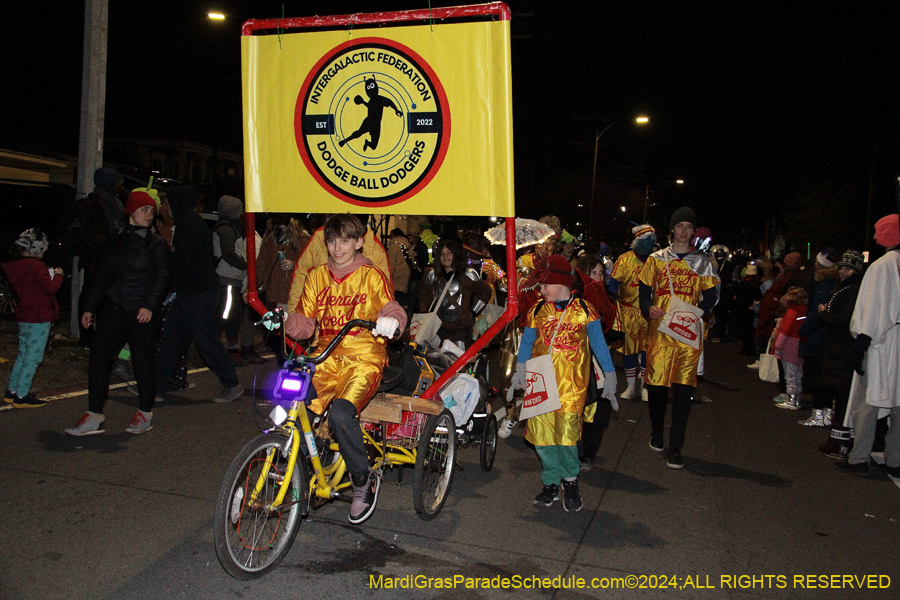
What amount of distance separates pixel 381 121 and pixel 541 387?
214 centimetres

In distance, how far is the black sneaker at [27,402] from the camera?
6793mm

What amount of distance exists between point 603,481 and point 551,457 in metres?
1.02

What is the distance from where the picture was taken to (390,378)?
4625 mm

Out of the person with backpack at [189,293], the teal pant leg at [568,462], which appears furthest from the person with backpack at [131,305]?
the teal pant leg at [568,462]

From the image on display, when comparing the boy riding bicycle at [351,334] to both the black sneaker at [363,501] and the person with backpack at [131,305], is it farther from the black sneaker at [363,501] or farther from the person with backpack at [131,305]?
the person with backpack at [131,305]

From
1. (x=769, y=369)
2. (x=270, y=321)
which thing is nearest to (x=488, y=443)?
(x=270, y=321)

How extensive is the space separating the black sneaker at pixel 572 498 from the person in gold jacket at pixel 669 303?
5.30 feet

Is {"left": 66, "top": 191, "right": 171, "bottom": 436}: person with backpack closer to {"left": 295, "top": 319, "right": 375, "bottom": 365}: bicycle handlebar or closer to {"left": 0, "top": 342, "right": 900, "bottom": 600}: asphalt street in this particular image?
{"left": 0, "top": 342, "right": 900, "bottom": 600}: asphalt street

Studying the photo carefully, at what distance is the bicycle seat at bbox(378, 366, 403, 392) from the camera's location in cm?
455

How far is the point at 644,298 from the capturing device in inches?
269

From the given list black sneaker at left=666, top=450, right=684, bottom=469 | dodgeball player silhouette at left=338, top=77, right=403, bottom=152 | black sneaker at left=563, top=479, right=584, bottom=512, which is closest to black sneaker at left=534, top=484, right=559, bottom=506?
black sneaker at left=563, top=479, right=584, bottom=512

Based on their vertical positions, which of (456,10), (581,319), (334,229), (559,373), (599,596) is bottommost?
(599,596)

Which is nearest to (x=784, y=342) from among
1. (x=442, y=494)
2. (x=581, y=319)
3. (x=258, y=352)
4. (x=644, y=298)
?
(x=644, y=298)

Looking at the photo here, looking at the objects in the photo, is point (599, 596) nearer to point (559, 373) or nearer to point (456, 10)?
point (559, 373)
